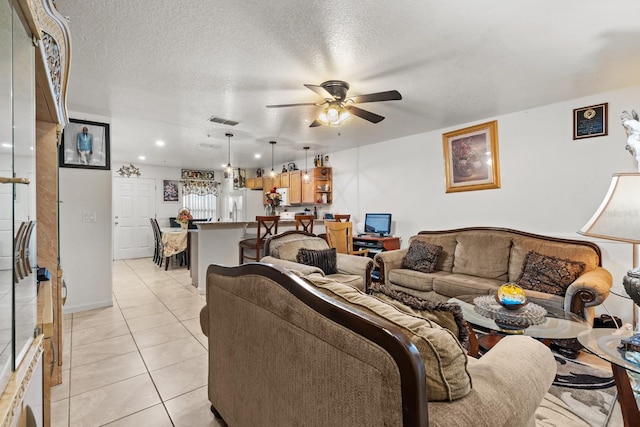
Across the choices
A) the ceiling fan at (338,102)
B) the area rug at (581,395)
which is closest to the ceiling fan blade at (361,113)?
the ceiling fan at (338,102)

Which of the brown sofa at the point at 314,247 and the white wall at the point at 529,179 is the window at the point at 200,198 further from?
the brown sofa at the point at 314,247

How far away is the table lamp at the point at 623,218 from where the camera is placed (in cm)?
149

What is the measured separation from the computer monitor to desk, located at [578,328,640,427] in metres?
3.35

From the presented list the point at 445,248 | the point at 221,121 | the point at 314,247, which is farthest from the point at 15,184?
the point at 445,248

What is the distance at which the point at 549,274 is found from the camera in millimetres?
2865

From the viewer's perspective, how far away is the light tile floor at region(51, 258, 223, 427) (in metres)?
1.80

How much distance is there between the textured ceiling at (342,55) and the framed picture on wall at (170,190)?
4224mm

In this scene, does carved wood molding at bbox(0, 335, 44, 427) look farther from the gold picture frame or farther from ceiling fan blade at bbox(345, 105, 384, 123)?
the gold picture frame

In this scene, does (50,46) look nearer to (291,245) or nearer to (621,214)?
(291,245)

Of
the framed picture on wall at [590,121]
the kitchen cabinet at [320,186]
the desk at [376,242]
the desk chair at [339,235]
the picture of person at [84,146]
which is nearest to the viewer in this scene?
the framed picture on wall at [590,121]

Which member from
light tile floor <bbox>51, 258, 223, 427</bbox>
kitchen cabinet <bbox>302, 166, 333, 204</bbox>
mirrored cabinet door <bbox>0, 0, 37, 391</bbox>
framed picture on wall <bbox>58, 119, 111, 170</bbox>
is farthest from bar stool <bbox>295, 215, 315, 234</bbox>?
mirrored cabinet door <bbox>0, 0, 37, 391</bbox>

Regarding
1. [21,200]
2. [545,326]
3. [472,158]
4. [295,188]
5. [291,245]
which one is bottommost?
[545,326]

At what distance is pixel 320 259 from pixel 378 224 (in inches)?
77.3

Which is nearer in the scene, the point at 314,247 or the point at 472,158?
the point at 314,247
